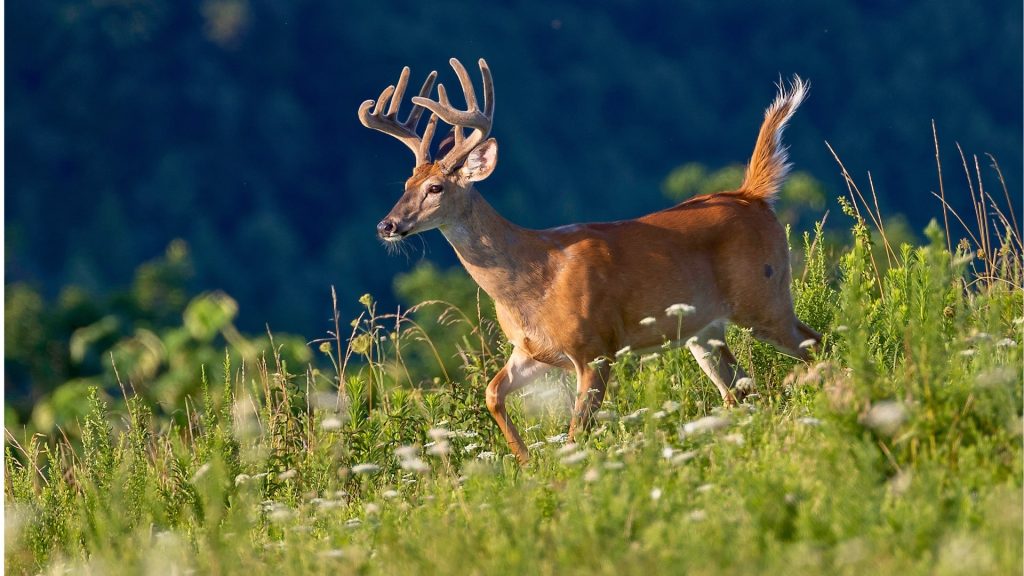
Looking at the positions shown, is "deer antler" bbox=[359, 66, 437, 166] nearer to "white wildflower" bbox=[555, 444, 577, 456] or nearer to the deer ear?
the deer ear

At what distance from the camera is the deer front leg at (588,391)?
239 inches

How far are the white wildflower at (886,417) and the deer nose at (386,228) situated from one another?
8.25ft

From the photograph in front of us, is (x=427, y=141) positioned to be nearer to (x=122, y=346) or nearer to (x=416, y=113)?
(x=416, y=113)

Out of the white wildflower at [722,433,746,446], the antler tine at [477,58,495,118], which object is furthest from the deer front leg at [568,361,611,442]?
the white wildflower at [722,433,746,446]

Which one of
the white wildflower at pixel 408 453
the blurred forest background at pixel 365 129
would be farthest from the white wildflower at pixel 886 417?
the blurred forest background at pixel 365 129

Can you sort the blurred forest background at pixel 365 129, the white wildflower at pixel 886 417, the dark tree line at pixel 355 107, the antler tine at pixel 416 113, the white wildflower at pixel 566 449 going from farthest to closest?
the dark tree line at pixel 355 107 → the blurred forest background at pixel 365 129 → the antler tine at pixel 416 113 → the white wildflower at pixel 566 449 → the white wildflower at pixel 886 417

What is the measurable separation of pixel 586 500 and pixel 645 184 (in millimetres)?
59641

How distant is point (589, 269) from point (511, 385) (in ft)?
1.80

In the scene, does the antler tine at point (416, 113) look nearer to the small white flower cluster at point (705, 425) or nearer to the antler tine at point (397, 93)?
the antler tine at point (397, 93)

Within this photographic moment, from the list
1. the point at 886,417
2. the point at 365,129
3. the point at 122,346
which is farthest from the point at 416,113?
the point at 365,129

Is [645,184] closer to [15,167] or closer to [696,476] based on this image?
[15,167]

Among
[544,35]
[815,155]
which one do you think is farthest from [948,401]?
[544,35]

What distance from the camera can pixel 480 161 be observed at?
6609 mm

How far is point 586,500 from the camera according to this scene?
4.30 metres
